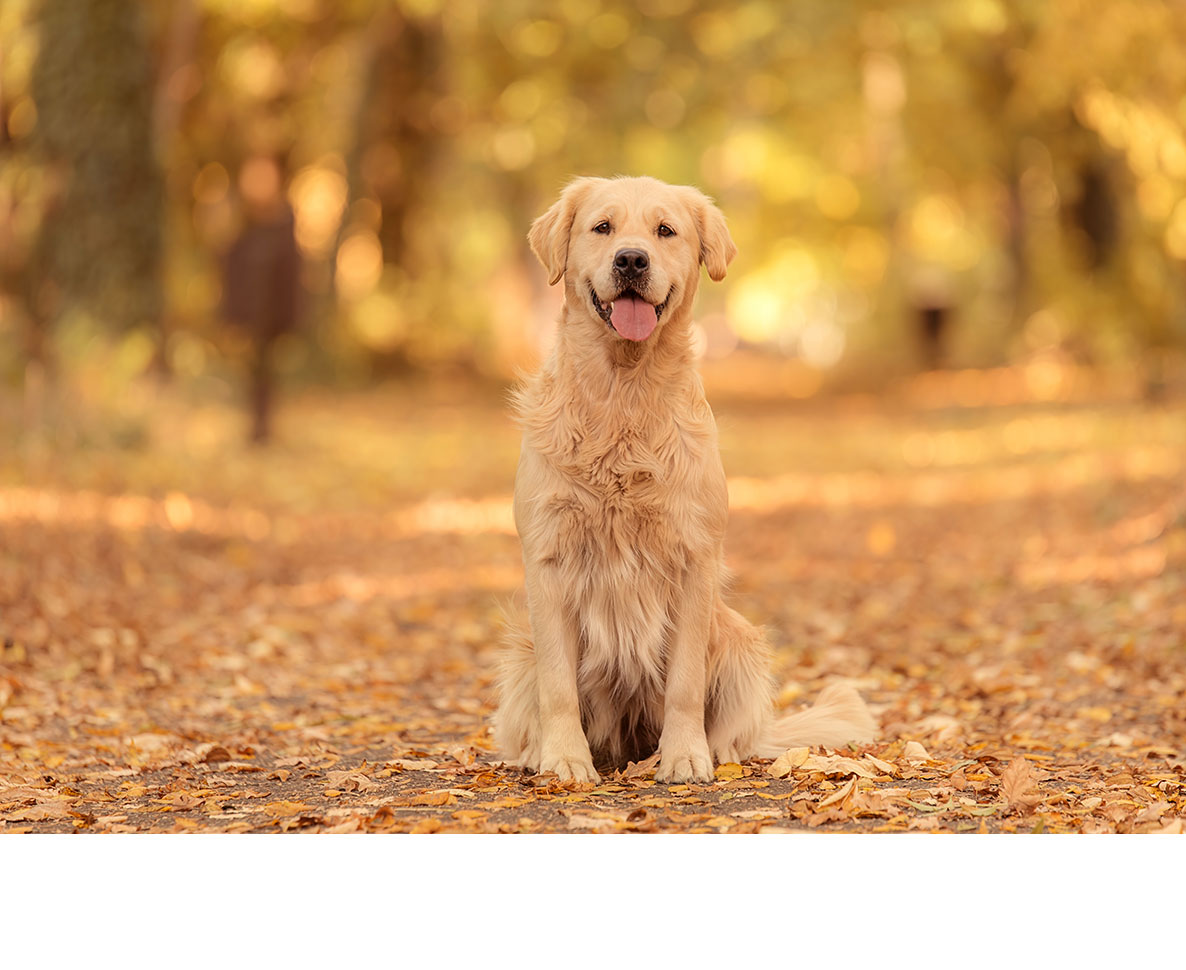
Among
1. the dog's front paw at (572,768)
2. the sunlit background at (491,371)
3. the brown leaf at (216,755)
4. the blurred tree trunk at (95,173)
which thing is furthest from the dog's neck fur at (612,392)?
the blurred tree trunk at (95,173)

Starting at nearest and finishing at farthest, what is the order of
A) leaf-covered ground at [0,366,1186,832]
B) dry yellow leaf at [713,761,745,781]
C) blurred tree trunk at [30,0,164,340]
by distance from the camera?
leaf-covered ground at [0,366,1186,832]
dry yellow leaf at [713,761,745,781]
blurred tree trunk at [30,0,164,340]

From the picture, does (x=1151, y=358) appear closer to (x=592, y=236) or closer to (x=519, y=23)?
(x=519, y=23)

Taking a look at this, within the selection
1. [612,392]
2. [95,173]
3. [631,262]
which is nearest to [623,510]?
[612,392]

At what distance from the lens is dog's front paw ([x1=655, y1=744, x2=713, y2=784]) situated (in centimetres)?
457

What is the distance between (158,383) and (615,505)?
459 inches

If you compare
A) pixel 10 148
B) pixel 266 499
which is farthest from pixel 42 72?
pixel 266 499

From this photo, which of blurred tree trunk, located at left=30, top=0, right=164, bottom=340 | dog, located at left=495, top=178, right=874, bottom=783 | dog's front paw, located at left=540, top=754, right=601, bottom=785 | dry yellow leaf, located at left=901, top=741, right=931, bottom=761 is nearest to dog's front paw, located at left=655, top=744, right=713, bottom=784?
Result: dog, located at left=495, top=178, right=874, bottom=783

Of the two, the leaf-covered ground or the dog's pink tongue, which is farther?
the dog's pink tongue

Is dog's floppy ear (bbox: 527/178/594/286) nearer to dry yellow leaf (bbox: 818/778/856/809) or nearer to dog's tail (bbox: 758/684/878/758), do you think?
dog's tail (bbox: 758/684/878/758)

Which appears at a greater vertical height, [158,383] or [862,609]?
[158,383]

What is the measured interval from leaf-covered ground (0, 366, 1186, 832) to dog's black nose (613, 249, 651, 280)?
4.72 feet

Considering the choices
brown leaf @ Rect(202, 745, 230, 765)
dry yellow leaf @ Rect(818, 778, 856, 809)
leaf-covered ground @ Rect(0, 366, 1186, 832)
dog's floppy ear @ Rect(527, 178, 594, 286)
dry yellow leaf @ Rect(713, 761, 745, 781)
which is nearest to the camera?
dry yellow leaf @ Rect(818, 778, 856, 809)

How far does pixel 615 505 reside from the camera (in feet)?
14.9
